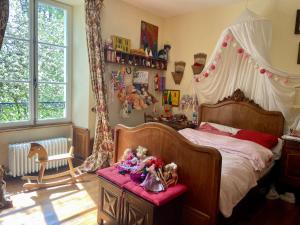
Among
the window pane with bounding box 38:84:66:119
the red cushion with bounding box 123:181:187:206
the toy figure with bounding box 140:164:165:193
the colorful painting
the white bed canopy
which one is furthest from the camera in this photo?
the colorful painting

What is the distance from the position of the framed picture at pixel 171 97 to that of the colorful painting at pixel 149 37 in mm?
796

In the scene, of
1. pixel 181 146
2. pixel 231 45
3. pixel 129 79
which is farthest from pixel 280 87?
pixel 129 79

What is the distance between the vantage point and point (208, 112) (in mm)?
3848

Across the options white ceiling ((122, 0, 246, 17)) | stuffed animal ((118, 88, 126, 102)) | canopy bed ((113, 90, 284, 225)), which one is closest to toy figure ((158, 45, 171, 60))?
white ceiling ((122, 0, 246, 17))

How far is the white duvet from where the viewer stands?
6.38ft

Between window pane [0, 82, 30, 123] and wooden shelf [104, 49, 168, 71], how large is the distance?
1.29 meters

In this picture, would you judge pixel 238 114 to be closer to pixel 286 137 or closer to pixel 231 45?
pixel 286 137

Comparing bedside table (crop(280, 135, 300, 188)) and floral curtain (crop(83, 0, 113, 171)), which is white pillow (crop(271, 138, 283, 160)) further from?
floral curtain (crop(83, 0, 113, 171))

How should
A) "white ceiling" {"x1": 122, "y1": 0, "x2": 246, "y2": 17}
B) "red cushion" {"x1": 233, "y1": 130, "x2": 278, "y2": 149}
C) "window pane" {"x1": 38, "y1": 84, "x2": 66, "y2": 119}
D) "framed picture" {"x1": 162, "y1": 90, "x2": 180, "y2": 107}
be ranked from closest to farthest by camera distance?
"red cushion" {"x1": 233, "y1": 130, "x2": 278, "y2": 149} < "window pane" {"x1": 38, "y1": 84, "x2": 66, "y2": 119} < "white ceiling" {"x1": 122, "y1": 0, "x2": 246, "y2": 17} < "framed picture" {"x1": 162, "y1": 90, "x2": 180, "y2": 107}

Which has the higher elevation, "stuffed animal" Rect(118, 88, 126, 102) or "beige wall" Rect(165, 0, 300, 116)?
"beige wall" Rect(165, 0, 300, 116)

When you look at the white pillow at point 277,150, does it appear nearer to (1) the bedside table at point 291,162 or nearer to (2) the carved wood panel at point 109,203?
(1) the bedside table at point 291,162

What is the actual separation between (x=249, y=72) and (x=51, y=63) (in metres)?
3.01

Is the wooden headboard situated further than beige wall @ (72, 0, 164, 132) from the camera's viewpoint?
No

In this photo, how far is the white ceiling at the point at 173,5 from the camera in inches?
147
